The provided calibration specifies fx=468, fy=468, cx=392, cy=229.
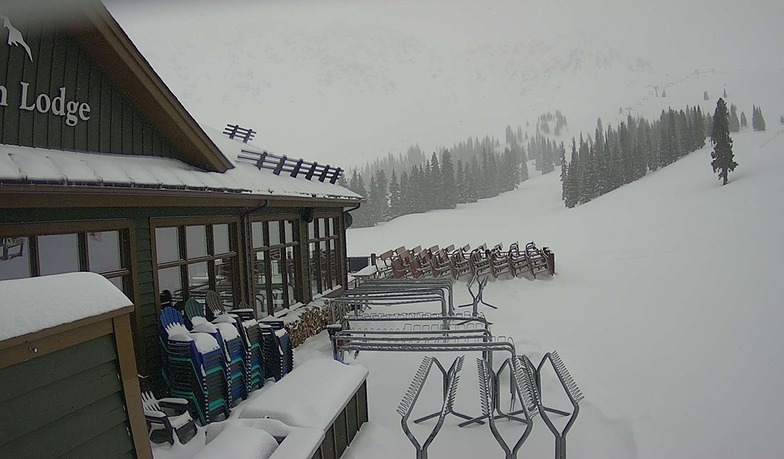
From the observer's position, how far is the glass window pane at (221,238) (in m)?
7.10

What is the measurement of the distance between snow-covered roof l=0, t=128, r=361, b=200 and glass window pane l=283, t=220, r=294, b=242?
1197 mm

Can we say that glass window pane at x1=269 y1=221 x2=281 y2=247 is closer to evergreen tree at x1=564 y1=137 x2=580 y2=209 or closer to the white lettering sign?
the white lettering sign

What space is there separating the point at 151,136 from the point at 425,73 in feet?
391

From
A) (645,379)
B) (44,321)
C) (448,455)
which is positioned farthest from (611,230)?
(44,321)

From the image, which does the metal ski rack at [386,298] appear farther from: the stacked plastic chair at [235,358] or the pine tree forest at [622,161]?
the pine tree forest at [622,161]

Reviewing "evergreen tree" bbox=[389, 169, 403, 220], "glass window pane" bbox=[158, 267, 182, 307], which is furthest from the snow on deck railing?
"evergreen tree" bbox=[389, 169, 403, 220]

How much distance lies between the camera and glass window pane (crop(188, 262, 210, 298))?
653cm

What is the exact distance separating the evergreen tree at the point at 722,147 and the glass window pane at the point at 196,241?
3542cm

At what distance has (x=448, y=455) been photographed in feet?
15.2

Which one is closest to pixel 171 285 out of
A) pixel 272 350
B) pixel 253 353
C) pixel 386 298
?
pixel 253 353

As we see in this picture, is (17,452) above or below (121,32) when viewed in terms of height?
below

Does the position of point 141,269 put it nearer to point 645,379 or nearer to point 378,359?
point 378,359

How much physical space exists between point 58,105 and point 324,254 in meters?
7.33

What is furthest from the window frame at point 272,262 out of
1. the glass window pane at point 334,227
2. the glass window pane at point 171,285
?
the glass window pane at point 334,227
